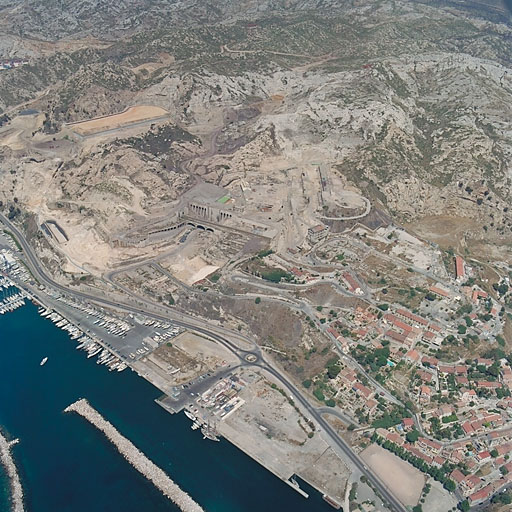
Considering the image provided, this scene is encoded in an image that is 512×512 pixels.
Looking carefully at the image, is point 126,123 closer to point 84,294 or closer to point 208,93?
point 208,93

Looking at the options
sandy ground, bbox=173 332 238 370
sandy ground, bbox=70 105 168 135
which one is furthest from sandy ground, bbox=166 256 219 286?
sandy ground, bbox=70 105 168 135

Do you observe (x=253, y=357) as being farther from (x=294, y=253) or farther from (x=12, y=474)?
(x=12, y=474)

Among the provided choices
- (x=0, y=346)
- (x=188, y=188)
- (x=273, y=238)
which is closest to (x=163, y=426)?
(x=0, y=346)

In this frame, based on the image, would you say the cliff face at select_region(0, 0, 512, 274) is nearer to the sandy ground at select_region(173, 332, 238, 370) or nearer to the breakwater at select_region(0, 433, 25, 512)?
the sandy ground at select_region(173, 332, 238, 370)

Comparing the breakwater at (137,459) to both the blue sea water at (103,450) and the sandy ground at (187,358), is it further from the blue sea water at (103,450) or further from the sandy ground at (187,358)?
the sandy ground at (187,358)

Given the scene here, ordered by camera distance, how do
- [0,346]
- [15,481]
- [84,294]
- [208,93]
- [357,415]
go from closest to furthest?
[15,481] → [357,415] → [0,346] → [84,294] → [208,93]

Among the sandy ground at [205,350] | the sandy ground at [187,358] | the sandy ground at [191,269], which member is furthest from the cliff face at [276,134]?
the sandy ground at [187,358]
